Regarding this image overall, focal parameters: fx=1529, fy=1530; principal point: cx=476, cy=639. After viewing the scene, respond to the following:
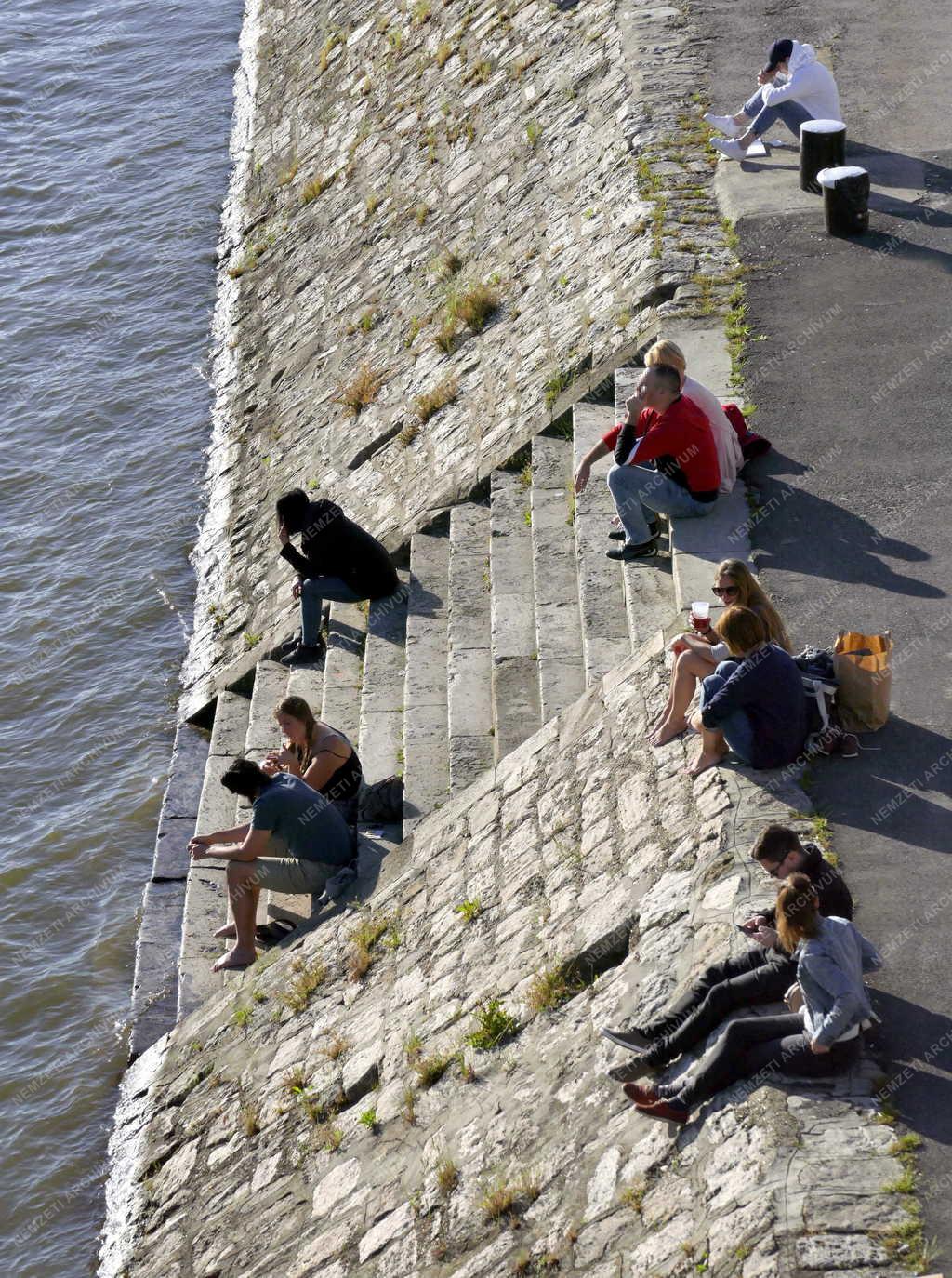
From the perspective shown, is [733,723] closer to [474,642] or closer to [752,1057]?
[752,1057]

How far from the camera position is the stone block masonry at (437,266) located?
12773mm

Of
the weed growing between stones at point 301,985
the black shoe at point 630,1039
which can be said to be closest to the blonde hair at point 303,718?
the weed growing between stones at point 301,985

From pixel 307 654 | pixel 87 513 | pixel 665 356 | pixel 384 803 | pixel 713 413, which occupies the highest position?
pixel 665 356

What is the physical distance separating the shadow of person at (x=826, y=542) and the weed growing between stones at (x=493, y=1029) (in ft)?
9.29

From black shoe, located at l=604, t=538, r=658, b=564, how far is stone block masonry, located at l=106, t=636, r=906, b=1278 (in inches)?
47.9

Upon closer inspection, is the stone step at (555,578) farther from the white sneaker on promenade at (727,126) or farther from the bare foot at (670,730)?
the white sneaker on promenade at (727,126)

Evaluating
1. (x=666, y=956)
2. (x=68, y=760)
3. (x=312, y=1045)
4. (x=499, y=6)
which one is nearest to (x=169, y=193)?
(x=499, y=6)

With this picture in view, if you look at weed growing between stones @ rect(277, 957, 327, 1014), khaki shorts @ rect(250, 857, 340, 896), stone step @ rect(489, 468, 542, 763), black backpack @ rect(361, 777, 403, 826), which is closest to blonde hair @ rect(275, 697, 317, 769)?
black backpack @ rect(361, 777, 403, 826)

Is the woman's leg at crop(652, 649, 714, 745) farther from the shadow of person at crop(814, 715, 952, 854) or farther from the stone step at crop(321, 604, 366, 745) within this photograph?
the stone step at crop(321, 604, 366, 745)

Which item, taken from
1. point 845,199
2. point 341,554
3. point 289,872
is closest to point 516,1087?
point 289,872

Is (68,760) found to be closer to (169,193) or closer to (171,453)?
(171,453)

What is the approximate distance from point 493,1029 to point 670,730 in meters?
1.79

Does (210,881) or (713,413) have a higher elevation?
(713,413)

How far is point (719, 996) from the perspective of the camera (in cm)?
631
